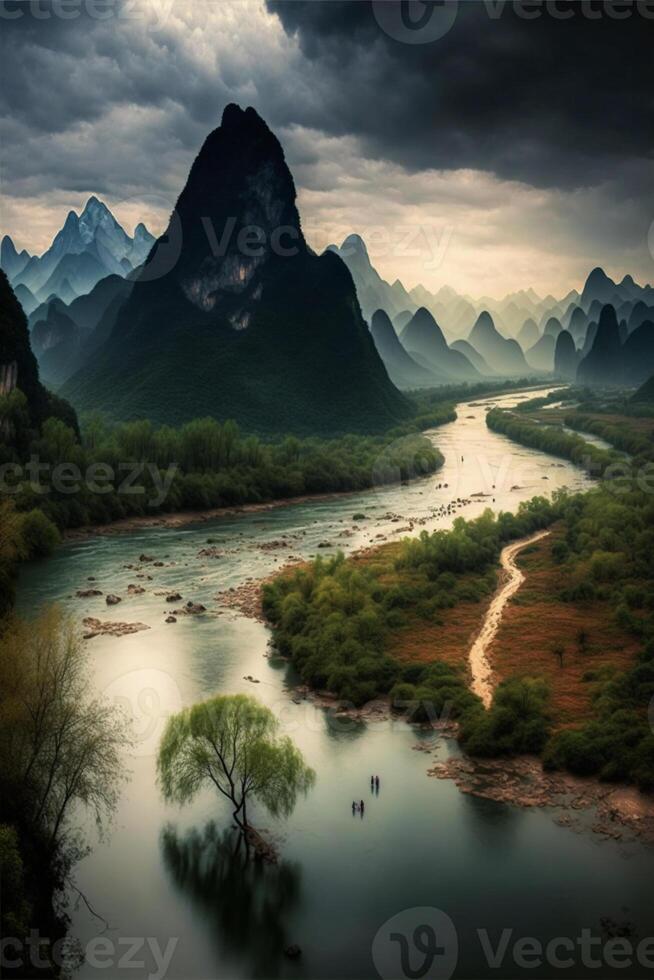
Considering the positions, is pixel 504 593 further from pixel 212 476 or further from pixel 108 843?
pixel 212 476

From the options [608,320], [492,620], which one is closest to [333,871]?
[492,620]

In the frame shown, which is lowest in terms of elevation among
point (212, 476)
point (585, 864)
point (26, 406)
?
point (585, 864)

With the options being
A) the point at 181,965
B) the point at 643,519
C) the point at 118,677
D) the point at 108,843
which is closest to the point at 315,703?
the point at 118,677

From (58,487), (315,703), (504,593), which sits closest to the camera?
(315,703)

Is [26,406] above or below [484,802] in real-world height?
Result: above
